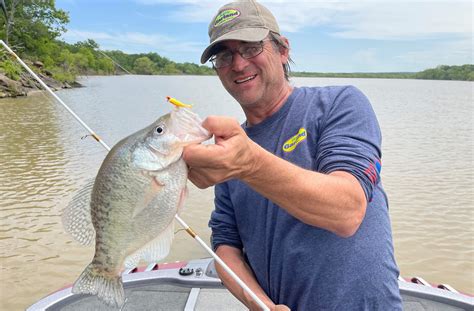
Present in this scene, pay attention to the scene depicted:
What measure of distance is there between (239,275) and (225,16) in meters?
1.60

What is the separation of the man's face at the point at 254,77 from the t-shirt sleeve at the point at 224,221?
0.61 meters

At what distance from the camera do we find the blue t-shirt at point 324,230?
194 cm

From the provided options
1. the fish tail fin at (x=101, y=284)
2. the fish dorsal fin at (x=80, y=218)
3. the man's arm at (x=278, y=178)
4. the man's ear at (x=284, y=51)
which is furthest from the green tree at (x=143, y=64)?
the man's arm at (x=278, y=178)

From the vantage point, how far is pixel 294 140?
7.26 feet

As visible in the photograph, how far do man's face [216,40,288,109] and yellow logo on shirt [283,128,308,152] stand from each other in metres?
0.33

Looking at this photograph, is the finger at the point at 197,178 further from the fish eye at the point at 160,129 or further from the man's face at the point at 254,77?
the man's face at the point at 254,77

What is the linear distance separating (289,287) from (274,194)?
709 mm

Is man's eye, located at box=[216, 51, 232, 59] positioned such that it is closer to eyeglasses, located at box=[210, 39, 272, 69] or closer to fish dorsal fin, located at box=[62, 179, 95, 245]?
eyeglasses, located at box=[210, 39, 272, 69]

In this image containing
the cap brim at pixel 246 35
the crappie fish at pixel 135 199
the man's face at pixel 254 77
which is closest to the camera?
the crappie fish at pixel 135 199

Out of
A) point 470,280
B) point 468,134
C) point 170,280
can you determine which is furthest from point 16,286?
point 468,134

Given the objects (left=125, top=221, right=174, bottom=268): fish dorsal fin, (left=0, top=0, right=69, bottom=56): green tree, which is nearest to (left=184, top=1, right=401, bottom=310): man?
(left=125, top=221, right=174, bottom=268): fish dorsal fin

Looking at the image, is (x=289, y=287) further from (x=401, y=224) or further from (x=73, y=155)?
(x=73, y=155)

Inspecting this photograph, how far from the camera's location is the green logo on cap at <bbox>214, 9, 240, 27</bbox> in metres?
2.40

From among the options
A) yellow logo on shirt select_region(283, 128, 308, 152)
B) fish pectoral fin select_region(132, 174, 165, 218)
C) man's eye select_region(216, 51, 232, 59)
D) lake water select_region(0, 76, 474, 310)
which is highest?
man's eye select_region(216, 51, 232, 59)
